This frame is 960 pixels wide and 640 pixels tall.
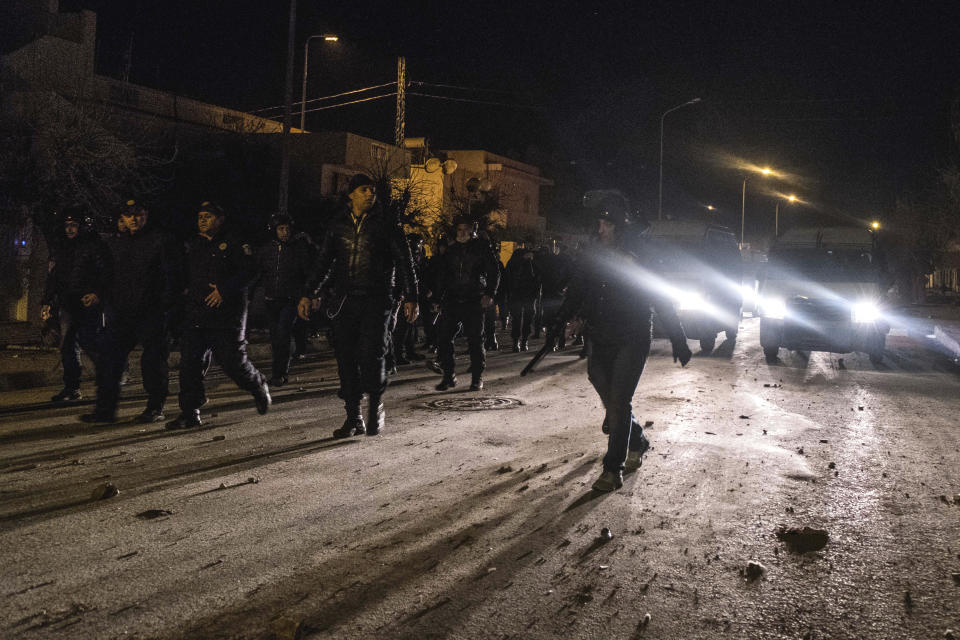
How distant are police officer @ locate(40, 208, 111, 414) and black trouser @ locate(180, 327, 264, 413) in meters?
0.83

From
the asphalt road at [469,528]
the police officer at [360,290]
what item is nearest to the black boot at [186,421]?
the asphalt road at [469,528]

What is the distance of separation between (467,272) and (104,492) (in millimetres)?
6178

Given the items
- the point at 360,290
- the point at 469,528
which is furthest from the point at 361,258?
the point at 469,528

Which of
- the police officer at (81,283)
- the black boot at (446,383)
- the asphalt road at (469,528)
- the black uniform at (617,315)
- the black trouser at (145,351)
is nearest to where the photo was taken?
the asphalt road at (469,528)

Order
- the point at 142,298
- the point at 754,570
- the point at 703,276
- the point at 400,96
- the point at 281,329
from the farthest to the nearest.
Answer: the point at 400,96
the point at 703,276
the point at 281,329
the point at 142,298
the point at 754,570

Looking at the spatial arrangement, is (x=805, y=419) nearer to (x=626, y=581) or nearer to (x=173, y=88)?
(x=626, y=581)

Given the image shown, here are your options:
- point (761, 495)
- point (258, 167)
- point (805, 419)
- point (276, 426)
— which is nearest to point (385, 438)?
point (276, 426)

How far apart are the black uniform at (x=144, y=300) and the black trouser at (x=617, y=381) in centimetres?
416

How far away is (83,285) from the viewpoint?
8477 millimetres

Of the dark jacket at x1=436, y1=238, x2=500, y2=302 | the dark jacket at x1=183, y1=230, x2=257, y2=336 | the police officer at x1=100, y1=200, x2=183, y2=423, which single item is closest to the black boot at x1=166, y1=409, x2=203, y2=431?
the police officer at x1=100, y1=200, x2=183, y2=423

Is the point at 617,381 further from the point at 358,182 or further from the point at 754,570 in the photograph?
the point at 358,182

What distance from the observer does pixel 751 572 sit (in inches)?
167

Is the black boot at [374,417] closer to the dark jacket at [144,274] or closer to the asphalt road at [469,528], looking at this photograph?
the asphalt road at [469,528]

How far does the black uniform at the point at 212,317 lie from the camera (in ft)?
25.8
